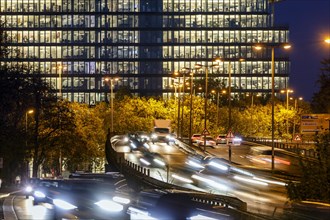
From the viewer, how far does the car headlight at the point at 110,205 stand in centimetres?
2255

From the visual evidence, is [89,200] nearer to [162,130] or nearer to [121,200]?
[121,200]

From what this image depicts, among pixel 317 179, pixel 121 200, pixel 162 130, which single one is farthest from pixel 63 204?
pixel 162 130

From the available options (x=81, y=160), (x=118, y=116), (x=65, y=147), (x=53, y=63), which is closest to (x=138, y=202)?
(x=65, y=147)

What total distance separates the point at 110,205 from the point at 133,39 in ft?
567

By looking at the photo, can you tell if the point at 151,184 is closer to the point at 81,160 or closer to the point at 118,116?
the point at 81,160

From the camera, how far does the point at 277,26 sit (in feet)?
654

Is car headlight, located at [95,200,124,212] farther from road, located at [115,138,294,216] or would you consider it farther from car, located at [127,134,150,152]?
car, located at [127,134,150,152]

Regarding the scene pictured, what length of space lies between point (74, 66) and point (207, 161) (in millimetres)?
139087

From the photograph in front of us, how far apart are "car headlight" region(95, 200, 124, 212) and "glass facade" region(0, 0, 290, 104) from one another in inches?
6606

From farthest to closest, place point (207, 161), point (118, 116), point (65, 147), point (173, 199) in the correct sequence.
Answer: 1. point (118, 116)
2. point (65, 147)
3. point (207, 161)
4. point (173, 199)

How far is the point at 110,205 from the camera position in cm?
2339

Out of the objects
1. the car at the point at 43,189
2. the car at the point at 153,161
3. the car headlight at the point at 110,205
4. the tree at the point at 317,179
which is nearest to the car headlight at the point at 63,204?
the car at the point at 43,189

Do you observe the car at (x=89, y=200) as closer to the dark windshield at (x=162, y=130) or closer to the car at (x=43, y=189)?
the car at (x=43, y=189)

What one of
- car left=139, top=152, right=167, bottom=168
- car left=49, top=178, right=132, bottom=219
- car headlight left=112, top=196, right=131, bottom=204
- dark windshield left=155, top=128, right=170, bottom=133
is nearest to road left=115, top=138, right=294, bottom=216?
car left=139, top=152, right=167, bottom=168
